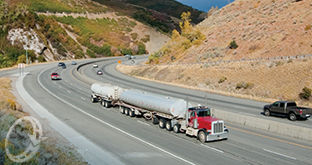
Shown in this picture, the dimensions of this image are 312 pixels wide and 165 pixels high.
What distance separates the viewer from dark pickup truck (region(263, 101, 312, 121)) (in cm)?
2679

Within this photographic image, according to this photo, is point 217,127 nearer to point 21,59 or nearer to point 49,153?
point 49,153

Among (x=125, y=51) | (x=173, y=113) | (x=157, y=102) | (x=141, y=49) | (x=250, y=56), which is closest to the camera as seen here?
(x=173, y=113)

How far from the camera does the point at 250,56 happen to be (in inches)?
2153

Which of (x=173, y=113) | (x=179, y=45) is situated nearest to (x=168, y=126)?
(x=173, y=113)

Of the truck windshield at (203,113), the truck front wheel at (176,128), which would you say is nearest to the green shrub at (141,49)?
the truck front wheel at (176,128)

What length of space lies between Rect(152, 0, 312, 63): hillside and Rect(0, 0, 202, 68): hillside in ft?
149

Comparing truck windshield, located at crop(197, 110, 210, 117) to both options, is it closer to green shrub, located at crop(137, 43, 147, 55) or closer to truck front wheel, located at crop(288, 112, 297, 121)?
truck front wheel, located at crop(288, 112, 297, 121)

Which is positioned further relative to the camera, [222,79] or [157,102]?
[222,79]

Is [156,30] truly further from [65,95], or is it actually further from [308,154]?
[308,154]

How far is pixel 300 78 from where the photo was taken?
38.2 m

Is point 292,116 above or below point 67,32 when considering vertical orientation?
below

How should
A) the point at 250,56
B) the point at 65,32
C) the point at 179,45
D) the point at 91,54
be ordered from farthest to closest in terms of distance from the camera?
the point at 65,32, the point at 91,54, the point at 179,45, the point at 250,56

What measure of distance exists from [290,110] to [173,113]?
41.7ft

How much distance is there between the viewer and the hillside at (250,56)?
4009 centimetres
